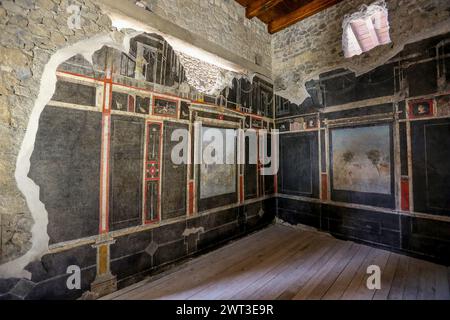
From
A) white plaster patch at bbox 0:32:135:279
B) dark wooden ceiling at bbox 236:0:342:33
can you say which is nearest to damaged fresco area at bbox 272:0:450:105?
dark wooden ceiling at bbox 236:0:342:33

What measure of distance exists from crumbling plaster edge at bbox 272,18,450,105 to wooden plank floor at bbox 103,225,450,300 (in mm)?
3029

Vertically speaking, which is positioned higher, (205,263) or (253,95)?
(253,95)

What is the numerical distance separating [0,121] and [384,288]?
4160mm

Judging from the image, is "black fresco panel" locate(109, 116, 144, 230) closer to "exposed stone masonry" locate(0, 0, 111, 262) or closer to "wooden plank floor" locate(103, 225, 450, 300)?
"exposed stone masonry" locate(0, 0, 111, 262)

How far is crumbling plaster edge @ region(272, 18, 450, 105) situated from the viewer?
3.03 metres

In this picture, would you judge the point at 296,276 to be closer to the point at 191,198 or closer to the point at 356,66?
the point at 191,198

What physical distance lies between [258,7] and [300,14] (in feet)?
3.18

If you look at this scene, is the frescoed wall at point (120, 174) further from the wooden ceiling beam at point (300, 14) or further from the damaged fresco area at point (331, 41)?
the wooden ceiling beam at point (300, 14)

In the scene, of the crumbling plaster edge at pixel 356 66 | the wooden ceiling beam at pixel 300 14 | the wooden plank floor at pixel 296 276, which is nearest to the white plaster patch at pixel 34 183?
the wooden plank floor at pixel 296 276

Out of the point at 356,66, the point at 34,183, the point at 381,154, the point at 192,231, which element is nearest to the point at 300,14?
the point at 356,66
